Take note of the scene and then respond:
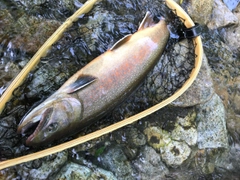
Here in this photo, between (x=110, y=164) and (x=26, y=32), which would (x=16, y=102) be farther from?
(x=110, y=164)

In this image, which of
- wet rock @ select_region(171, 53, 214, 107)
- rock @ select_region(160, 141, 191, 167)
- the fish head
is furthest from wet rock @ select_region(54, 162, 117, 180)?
wet rock @ select_region(171, 53, 214, 107)

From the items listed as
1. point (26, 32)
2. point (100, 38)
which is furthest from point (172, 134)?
point (26, 32)

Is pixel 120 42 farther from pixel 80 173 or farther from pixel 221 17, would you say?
pixel 221 17

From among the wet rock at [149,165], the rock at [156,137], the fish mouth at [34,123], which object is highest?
the fish mouth at [34,123]

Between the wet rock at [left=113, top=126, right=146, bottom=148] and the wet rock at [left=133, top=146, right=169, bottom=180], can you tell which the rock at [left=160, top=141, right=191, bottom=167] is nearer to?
the wet rock at [left=133, top=146, right=169, bottom=180]

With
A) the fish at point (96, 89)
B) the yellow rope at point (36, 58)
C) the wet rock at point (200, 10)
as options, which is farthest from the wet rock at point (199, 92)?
the yellow rope at point (36, 58)

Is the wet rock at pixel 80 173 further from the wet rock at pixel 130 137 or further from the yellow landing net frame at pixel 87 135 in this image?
the yellow landing net frame at pixel 87 135
